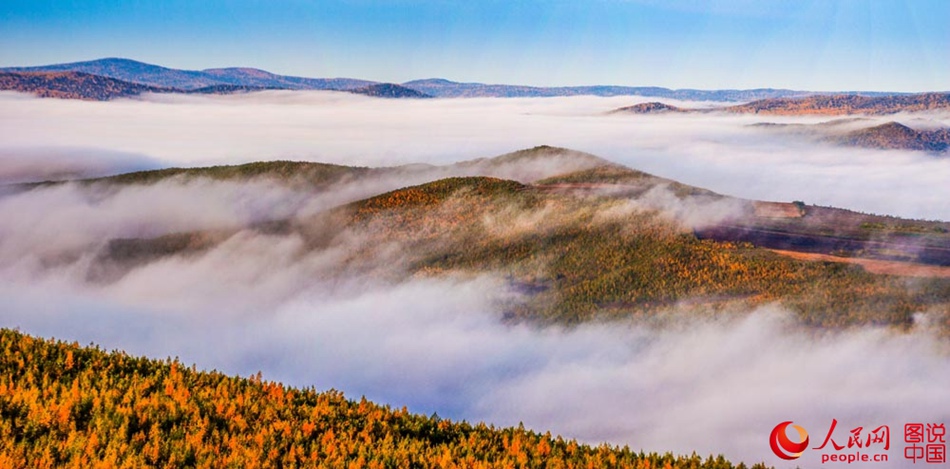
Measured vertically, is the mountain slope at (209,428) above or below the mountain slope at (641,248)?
above

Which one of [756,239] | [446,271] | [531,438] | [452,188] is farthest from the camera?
[452,188]

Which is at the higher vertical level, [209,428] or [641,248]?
[209,428]

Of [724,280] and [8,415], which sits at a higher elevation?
[8,415]

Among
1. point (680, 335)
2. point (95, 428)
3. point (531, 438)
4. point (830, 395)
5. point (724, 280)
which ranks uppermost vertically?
point (95, 428)

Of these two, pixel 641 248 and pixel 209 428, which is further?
pixel 641 248

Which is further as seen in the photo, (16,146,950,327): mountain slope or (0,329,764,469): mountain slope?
(16,146,950,327): mountain slope

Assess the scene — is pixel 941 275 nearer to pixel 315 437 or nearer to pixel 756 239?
pixel 756 239

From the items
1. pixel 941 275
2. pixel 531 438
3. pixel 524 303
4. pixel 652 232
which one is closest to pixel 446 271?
pixel 524 303

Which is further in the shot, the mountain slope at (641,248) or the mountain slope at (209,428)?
the mountain slope at (641,248)
